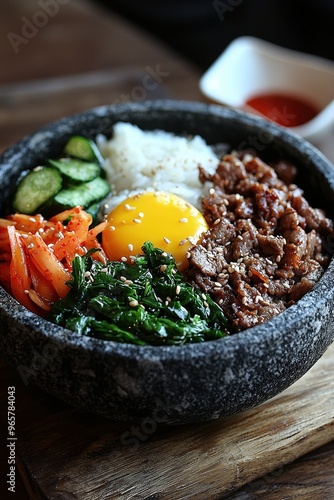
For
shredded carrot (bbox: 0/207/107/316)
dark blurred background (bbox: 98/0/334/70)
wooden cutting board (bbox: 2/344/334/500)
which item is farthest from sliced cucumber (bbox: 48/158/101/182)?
dark blurred background (bbox: 98/0/334/70)

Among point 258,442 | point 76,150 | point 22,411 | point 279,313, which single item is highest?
point 279,313

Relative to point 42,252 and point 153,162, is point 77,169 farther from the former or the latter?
point 42,252

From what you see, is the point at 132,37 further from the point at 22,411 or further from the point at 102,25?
the point at 22,411

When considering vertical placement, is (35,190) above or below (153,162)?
below

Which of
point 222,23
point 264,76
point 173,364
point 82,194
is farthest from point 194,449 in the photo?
point 222,23

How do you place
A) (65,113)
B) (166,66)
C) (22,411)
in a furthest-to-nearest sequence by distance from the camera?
(166,66), (65,113), (22,411)

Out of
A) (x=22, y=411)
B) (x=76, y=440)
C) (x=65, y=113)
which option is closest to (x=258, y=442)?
(x=76, y=440)
